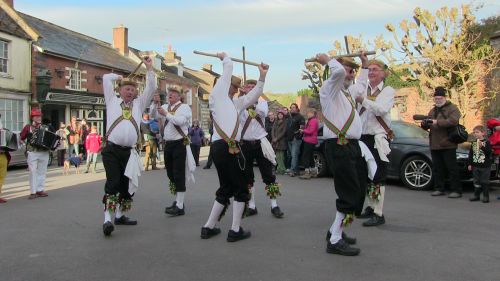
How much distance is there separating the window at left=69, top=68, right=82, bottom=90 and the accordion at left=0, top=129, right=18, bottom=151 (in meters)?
18.9

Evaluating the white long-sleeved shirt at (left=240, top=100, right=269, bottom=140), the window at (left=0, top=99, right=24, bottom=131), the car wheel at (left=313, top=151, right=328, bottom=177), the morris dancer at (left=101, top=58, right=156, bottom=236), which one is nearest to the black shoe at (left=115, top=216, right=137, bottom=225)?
the morris dancer at (left=101, top=58, right=156, bottom=236)

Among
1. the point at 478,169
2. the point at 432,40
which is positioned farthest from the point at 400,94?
the point at 478,169

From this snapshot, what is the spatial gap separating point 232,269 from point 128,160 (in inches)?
89.8

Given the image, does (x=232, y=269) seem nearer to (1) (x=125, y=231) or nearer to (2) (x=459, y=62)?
(1) (x=125, y=231)

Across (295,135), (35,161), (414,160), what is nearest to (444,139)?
(414,160)

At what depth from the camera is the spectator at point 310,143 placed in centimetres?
1208

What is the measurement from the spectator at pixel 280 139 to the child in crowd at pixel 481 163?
17.9 ft

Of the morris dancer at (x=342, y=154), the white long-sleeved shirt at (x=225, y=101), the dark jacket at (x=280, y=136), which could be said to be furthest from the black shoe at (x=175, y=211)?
the dark jacket at (x=280, y=136)

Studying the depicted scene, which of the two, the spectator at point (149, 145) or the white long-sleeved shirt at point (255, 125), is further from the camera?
the spectator at point (149, 145)

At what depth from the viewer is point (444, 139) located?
859 centimetres

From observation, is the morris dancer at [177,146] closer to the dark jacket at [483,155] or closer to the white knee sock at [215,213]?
the white knee sock at [215,213]

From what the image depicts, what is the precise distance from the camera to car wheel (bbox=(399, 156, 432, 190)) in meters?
9.61

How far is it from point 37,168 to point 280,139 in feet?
20.5

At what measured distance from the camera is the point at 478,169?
27.1 ft
